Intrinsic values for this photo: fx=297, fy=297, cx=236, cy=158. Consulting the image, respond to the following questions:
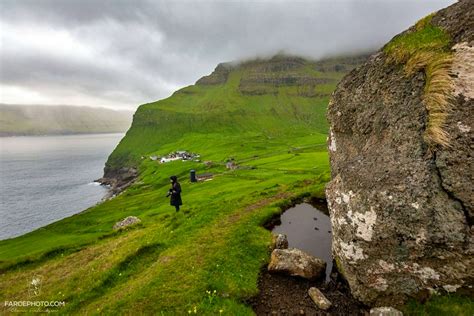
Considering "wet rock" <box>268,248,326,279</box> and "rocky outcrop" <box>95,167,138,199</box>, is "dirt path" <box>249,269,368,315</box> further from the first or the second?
"rocky outcrop" <box>95,167,138,199</box>

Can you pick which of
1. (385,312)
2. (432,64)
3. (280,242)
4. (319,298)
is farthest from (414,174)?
(280,242)

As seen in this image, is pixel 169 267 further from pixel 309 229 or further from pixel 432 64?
pixel 432 64

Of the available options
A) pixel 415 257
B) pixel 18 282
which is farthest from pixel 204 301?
pixel 18 282

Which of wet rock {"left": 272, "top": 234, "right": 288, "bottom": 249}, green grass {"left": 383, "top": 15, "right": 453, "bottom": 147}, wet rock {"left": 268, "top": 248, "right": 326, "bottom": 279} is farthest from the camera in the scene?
wet rock {"left": 272, "top": 234, "right": 288, "bottom": 249}

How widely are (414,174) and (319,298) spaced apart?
26.8ft

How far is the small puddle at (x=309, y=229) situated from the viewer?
22.0m

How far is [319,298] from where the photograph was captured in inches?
635

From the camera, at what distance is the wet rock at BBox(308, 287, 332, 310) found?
15.7m

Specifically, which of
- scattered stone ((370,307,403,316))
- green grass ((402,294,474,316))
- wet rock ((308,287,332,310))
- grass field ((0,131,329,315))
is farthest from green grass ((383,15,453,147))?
grass field ((0,131,329,315))

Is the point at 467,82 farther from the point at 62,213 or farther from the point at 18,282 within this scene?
the point at 62,213

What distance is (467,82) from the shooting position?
13.3 metres

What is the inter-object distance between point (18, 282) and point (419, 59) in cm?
3371

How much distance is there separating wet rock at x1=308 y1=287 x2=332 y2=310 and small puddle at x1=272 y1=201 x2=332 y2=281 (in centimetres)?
215

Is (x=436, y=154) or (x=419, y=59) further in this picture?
(x=419, y=59)
